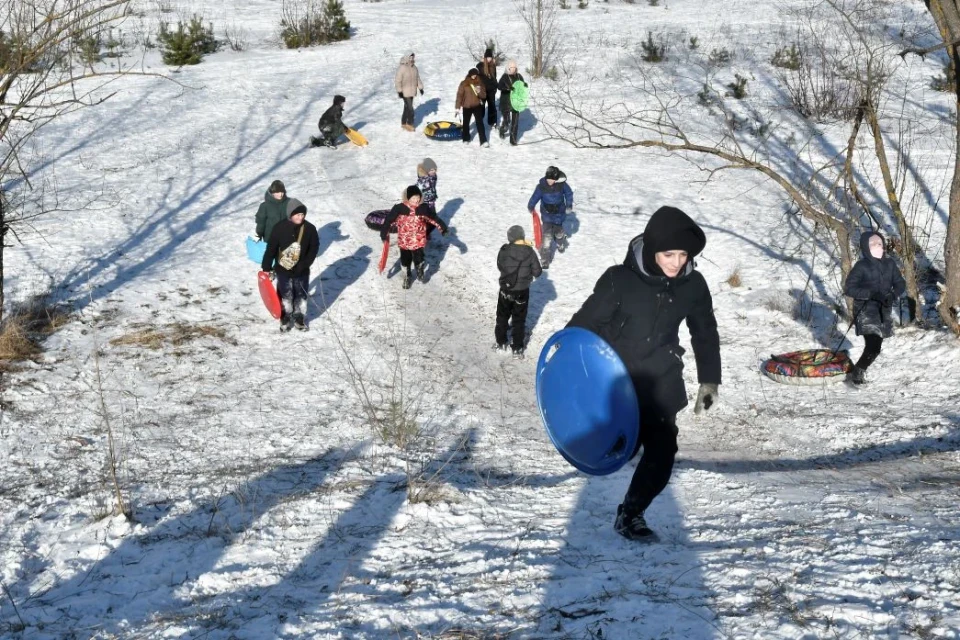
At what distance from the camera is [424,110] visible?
22234mm

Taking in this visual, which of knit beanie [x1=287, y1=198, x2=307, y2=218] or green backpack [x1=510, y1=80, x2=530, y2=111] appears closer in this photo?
knit beanie [x1=287, y1=198, x2=307, y2=218]

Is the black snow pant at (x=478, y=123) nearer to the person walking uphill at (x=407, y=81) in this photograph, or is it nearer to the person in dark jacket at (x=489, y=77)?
the person in dark jacket at (x=489, y=77)

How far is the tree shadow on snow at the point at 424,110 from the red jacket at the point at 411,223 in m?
9.09

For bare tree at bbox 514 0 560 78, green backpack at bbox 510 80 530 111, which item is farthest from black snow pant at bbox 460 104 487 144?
bare tree at bbox 514 0 560 78

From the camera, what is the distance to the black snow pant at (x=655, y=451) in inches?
197

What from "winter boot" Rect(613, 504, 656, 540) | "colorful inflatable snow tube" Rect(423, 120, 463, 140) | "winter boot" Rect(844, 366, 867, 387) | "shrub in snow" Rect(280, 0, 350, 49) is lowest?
"winter boot" Rect(844, 366, 867, 387)

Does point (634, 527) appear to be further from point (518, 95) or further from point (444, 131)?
point (444, 131)

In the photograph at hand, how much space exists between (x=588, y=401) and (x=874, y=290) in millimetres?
5844

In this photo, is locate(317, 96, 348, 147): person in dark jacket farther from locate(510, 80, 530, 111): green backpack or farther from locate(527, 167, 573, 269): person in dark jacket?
locate(527, 167, 573, 269): person in dark jacket

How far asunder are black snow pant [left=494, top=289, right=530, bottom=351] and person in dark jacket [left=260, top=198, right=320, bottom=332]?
7.91 feet

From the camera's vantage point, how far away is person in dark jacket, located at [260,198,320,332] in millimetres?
10898

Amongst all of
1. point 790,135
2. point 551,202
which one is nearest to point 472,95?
point 551,202

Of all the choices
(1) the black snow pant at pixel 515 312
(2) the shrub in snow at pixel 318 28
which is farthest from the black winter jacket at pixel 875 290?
(2) the shrub in snow at pixel 318 28

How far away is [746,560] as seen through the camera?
4781 mm
